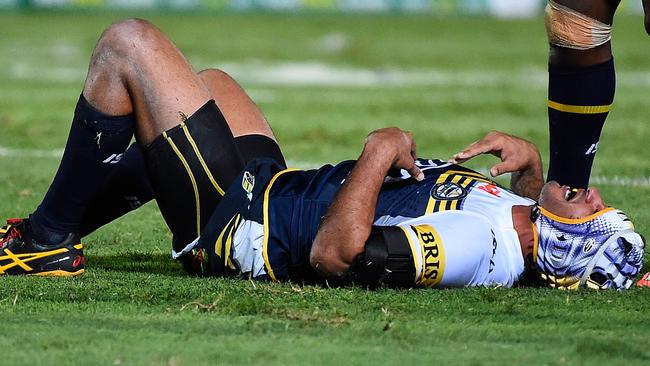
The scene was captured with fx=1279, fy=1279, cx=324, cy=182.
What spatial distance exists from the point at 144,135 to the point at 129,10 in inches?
894

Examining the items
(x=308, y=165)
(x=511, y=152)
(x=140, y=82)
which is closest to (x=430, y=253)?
(x=511, y=152)

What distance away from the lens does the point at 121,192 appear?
5.41 m

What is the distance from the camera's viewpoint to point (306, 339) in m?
4.01

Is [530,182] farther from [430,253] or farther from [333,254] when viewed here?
[333,254]

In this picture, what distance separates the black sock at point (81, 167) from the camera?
4.97 meters

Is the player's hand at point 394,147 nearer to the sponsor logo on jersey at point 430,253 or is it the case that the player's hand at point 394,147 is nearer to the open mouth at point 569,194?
the sponsor logo on jersey at point 430,253

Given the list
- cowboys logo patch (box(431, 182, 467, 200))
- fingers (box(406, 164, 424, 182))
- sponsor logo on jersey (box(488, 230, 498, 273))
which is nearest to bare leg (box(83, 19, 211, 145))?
fingers (box(406, 164, 424, 182))

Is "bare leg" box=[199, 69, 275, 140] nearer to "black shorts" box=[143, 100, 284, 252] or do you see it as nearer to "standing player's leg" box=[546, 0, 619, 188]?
"black shorts" box=[143, 100, 284, 252]

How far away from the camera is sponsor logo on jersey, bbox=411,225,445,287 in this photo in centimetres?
455

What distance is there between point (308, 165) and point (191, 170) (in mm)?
3807

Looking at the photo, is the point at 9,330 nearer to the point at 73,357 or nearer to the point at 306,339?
the point at 73,357

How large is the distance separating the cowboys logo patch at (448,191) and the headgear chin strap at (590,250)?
307 millimetres

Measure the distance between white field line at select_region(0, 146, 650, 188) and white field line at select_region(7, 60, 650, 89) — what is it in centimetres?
600

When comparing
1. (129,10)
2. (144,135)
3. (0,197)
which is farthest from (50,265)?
(129,10)
